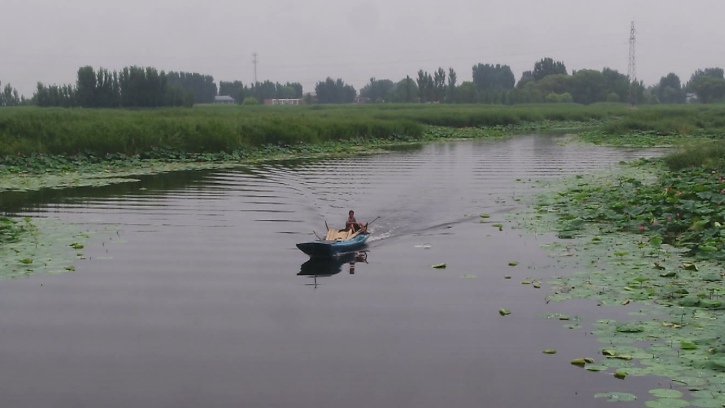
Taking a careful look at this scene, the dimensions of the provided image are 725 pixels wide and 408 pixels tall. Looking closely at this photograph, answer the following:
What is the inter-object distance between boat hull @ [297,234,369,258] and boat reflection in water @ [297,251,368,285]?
10 cm

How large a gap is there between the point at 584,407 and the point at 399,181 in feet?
66.4

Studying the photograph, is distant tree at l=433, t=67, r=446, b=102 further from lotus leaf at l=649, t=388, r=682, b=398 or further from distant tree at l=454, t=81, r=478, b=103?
lotus leaf at l=649, t=388, r=682, b=398

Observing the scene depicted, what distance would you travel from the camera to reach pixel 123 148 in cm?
3262

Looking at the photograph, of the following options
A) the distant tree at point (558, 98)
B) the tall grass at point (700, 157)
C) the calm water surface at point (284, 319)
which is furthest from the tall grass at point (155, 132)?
Answer: the distant tree at point (558, 98)

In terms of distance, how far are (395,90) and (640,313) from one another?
518ft

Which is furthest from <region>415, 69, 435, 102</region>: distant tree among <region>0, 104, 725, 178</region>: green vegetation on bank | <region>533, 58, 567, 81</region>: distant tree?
<region>0, 104, 725, 178</region>: green vegetation on bank

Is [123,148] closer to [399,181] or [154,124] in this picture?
[154,124]

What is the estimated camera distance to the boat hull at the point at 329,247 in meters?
14.0

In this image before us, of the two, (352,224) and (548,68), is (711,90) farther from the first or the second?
(352,224)

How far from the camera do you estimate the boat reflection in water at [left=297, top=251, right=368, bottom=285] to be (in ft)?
44.6

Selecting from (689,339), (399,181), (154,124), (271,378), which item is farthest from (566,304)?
(154,124)

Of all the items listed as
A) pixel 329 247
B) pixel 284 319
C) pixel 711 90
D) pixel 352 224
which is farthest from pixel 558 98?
pixel 284 319

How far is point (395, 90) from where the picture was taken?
166 meters

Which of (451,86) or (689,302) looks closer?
(689,302)
